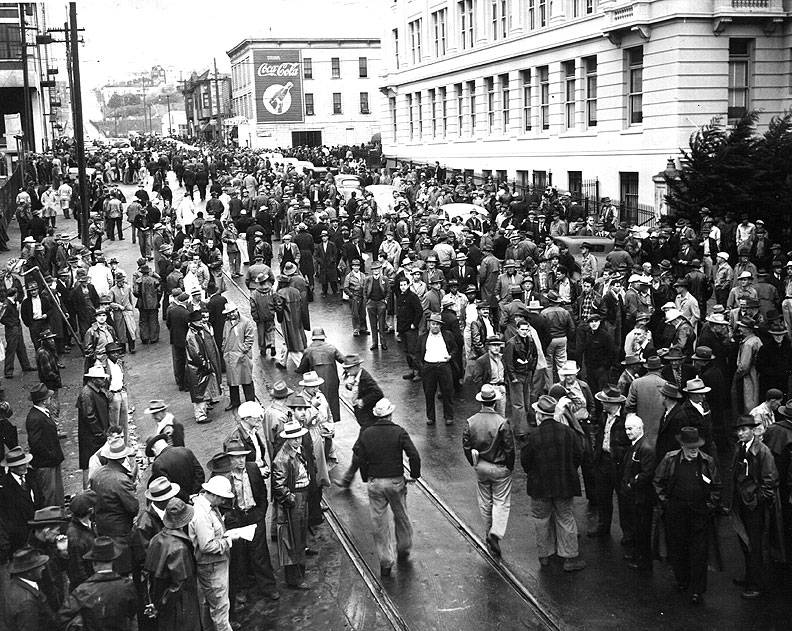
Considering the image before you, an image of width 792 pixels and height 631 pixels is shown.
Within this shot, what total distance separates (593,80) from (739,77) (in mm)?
6713

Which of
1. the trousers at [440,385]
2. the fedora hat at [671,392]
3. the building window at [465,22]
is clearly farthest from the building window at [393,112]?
the fedora hat at [671,392]

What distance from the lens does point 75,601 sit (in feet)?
24.6

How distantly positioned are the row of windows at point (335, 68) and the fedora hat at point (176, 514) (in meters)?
90.3

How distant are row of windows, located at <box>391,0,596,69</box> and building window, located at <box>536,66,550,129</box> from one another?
1936mm

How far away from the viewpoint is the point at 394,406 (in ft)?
47.6

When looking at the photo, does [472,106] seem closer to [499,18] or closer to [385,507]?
[499,18]

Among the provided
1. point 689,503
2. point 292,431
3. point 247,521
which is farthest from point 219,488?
point 689,503

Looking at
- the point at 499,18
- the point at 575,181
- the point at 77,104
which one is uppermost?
Result: the point at 499,18

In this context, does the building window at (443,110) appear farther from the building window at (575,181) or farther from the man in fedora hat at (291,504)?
the man in fedora hat at (291,504)

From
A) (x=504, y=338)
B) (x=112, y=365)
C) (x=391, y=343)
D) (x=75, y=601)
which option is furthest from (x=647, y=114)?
(x=75, y=601)

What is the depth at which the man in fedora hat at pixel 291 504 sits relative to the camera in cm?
990

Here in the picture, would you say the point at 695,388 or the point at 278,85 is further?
the point at 278,85

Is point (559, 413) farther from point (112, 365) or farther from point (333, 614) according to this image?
point (112, 365)

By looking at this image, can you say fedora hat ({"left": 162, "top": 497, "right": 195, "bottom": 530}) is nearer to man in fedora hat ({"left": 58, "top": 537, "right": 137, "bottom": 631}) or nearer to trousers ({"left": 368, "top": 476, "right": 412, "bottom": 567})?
man in fedora hat ({"left": 58, "top": 537, "right": 137, "bottom": 631})
